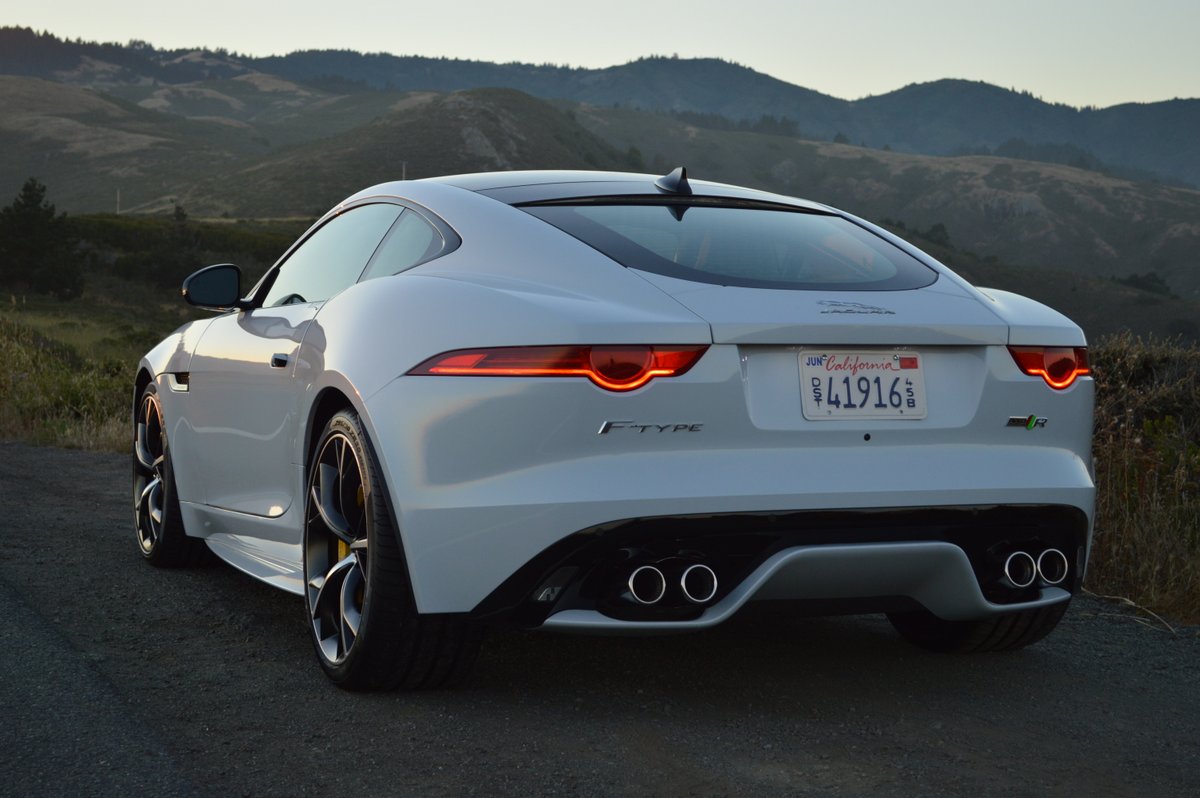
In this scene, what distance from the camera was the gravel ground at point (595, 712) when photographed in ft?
10.5

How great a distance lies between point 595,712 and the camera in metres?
3.75

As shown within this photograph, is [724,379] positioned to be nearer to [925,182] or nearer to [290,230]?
[290,230]

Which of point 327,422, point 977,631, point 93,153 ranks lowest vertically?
point 93,153

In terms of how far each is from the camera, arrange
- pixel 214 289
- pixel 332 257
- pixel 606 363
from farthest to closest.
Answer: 1. pixel 214 289
2. pixel 332 257
3. pixel 606 363

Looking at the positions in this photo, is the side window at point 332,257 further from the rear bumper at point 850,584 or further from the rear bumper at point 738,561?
the rear bumper at point 850,584

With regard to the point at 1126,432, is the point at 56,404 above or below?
below

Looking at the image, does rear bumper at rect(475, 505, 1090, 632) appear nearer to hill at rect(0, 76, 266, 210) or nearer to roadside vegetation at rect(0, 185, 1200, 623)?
roadside vegetation at rect(0, 185, 1200, 623)

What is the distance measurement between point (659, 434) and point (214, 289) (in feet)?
8.20

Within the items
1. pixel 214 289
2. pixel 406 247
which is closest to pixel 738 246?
pixel 406 247

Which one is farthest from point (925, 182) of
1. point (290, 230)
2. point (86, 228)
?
point (86, 228)

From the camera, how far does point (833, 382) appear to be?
3.46 meters

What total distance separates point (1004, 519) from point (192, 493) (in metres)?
3.20

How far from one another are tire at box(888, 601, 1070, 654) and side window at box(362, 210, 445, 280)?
186cm

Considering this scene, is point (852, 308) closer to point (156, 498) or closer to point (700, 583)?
point (700, 583)
